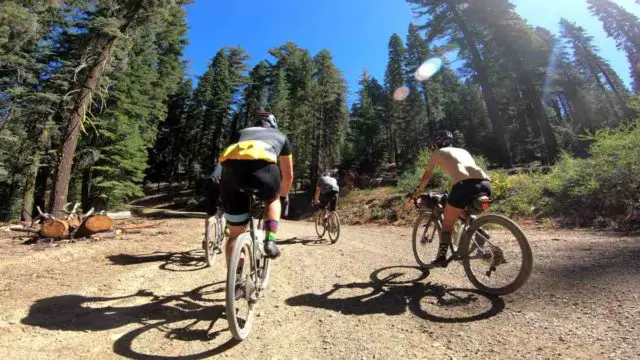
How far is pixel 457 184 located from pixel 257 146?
250 centimetres

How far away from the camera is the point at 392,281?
439 cm

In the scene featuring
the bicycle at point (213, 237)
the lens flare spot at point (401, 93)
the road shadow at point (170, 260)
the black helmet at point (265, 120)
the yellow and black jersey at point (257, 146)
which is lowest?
the road shadow at point (170, 260)

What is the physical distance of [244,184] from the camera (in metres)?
2.96

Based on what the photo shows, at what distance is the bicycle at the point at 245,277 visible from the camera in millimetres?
2592

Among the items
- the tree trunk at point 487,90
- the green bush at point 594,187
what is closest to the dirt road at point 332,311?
the green bush at point 594,187

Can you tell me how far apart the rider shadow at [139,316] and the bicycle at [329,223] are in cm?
495

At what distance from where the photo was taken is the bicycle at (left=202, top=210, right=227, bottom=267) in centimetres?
545

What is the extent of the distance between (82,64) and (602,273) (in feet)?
42.2

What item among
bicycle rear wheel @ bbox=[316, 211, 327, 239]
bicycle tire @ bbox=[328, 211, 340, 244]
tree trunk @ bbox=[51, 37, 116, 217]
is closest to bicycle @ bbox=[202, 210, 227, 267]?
bicycle tire @ bbox=[328, 211, 340, 244]

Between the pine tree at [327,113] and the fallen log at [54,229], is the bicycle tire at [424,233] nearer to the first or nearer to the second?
the fallen log at [54,229]

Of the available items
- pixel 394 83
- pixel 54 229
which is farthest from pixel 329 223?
pixel 394 83

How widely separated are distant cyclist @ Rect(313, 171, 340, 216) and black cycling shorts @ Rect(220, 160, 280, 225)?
619cm

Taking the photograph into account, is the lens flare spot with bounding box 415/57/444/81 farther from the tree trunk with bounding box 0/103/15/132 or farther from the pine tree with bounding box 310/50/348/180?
the tree trunk with bounding box 0/103/15/132

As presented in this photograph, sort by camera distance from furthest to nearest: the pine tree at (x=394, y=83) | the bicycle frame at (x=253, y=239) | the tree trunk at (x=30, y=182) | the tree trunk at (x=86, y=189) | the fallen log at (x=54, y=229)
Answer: the pine tree at (x=394, y=83), the tree trunk at (x=86, y=189), the tree trunk at (x=30, y=182), the fallen log at (x=54, y=229), the bicycle frame at (x=253, y=239)
